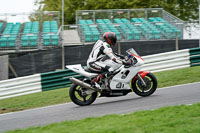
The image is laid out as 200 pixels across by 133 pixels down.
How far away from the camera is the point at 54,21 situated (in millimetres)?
23484

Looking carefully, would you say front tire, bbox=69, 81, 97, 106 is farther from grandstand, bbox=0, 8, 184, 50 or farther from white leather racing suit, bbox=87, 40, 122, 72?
grandstand, bbox=0, 8, 184, 50

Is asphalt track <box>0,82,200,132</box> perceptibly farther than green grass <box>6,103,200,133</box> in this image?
Yes

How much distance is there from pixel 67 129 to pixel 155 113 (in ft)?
5.47

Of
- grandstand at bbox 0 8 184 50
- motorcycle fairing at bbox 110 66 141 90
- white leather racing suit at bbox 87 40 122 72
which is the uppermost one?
grandstand at bbox 0 8 184 50

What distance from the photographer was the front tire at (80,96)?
314 inches

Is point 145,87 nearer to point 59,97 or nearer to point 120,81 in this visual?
point 120,81

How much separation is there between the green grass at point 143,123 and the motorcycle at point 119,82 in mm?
2084

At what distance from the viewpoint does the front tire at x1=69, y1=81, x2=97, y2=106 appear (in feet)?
26.1

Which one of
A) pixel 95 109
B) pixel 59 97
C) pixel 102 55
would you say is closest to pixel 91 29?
pixel 59 97

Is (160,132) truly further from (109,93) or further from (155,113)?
(109,93)

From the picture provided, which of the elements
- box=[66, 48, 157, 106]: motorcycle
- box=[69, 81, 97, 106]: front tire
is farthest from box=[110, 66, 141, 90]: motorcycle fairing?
box=[69, 81, 97, 106]: front tire

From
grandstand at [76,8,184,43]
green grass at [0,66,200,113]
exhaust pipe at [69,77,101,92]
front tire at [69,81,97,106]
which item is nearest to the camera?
exhaust pipe at [69,77,101,92]

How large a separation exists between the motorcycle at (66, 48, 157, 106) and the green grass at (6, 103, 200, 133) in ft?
6.84

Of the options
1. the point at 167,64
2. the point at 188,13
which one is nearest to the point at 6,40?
the point at 167,64
